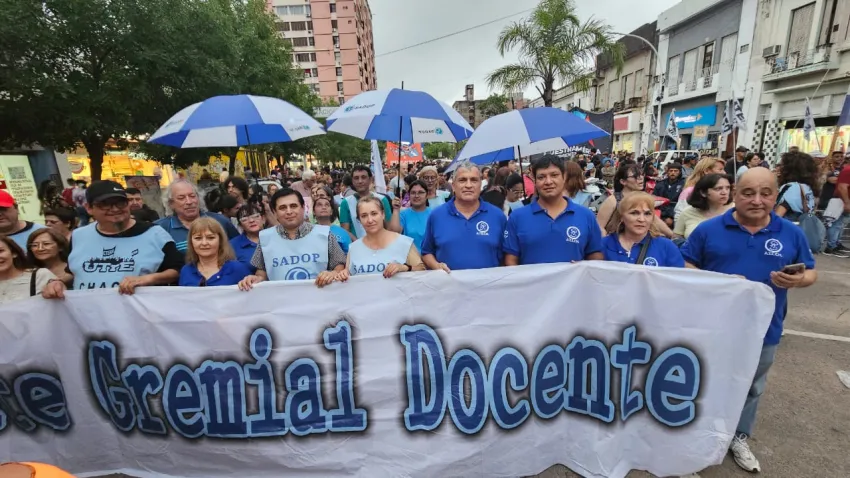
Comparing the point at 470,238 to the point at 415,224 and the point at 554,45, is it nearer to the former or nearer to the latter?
the point at 415,224

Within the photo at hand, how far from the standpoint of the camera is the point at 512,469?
2.41 metres

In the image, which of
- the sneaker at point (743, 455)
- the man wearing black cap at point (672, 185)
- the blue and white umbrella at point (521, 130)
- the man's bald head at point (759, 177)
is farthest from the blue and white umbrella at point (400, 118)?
the sneaker at point (743, 455)

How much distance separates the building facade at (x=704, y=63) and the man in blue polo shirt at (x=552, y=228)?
20897 millimetres

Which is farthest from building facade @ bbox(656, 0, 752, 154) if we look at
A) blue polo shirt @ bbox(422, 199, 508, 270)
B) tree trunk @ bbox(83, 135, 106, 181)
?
tree trunk @ bbox(83, 135, 106, 181)

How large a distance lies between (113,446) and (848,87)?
76.5 ft

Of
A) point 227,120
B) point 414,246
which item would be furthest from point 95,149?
point 414,246

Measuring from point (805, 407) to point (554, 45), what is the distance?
1343cm

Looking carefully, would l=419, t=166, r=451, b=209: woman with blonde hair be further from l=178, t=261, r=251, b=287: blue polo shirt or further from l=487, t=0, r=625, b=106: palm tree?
l=487, t=0, r=625, b=106: palm tree

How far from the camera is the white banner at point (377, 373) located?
7.74 ft

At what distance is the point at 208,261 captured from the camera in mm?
2703

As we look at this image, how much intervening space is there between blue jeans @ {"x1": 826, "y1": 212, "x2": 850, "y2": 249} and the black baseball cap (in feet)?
35.6

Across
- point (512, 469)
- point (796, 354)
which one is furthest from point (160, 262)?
point (796, 354)

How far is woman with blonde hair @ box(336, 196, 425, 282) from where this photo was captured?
8.80ft

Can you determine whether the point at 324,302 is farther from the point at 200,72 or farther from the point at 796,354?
the point at 200,72
